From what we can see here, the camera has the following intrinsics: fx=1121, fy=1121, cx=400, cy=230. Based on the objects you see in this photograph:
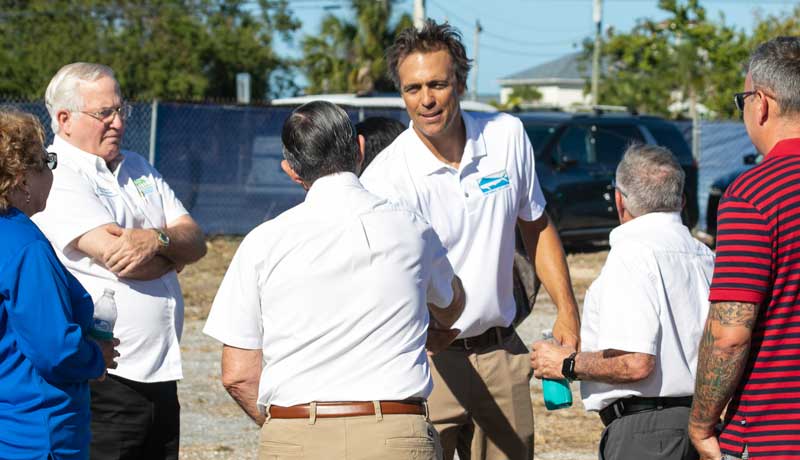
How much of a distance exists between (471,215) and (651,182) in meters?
0.70

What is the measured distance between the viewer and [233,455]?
700 centimetres

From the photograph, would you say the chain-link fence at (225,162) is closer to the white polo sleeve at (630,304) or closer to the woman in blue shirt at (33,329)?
the white polo sleeve at (630,304)

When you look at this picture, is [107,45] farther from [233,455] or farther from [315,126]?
[315,126]

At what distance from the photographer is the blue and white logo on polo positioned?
14.5ft

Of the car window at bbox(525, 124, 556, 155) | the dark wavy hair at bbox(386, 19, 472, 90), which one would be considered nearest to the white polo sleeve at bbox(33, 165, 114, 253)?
the dark wavy hair at bbox(386, 19, 472, 90)

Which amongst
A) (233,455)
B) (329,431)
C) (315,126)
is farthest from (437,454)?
→ (233,455)

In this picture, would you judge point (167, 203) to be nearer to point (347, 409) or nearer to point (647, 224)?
point (347, 409)

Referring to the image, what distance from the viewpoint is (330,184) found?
3.48 m

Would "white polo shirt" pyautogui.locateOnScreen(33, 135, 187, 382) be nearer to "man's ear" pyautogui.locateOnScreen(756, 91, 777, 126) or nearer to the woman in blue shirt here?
the woman in blue shirt

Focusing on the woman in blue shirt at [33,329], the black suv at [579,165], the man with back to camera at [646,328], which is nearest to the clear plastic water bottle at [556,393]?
the man with back to camera at [646,328]

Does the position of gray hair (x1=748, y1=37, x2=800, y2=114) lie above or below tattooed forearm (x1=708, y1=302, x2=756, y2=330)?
above

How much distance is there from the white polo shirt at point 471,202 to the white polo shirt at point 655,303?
43 cm

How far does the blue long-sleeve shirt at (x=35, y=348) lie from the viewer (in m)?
3.30

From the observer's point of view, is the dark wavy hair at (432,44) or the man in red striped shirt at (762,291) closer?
the man in red striped shirt at (762,291)
